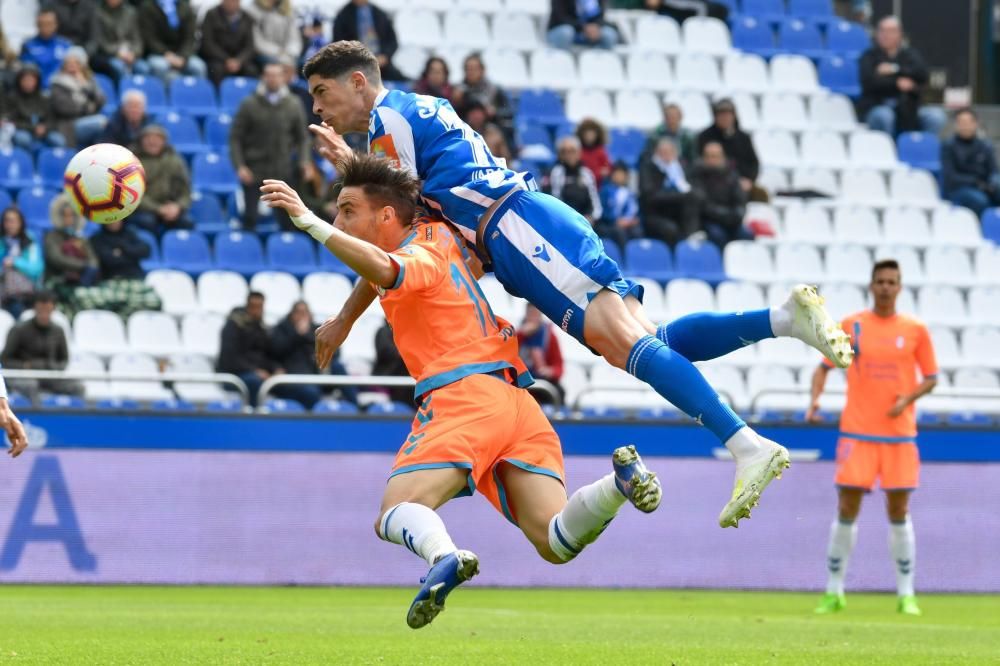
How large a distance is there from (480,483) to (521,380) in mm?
508

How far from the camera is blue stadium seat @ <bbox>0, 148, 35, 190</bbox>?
707 inches

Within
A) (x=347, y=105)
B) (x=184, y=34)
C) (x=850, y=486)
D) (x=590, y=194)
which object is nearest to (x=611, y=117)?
(x=590, y=194)

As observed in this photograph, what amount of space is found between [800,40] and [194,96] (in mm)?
9040

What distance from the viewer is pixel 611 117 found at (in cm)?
2173

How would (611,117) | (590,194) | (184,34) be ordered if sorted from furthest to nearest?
1. (611,117)
2. (184,34)
3. (590,194)

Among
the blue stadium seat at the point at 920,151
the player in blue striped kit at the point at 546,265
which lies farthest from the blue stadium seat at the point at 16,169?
the blue stadium seat at the point at 920,151

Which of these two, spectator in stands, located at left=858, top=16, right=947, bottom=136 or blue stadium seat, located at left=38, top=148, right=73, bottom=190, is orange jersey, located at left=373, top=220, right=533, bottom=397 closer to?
blue stadium seat, located at left=38, top=148, right=73, bottom=190

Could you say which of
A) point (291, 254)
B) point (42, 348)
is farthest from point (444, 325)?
point (291, 254)

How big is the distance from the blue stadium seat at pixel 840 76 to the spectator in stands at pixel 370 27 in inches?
265

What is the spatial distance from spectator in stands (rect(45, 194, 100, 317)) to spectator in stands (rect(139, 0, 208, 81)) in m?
3.49

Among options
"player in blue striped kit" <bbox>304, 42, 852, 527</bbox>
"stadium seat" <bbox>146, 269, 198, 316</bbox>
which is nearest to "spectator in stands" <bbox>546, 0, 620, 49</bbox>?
"stadium seat" <bbox>146, 269, 198, 316</bbox>

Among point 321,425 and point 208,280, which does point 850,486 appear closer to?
point 321,425

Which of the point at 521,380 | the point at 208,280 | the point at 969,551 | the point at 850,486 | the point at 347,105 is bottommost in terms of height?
the point at 969,551

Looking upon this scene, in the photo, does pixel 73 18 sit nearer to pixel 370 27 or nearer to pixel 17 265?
pixel 370 27
